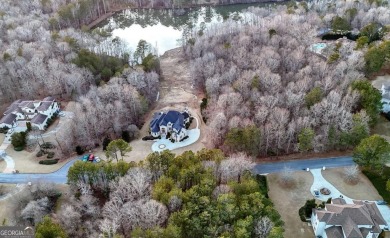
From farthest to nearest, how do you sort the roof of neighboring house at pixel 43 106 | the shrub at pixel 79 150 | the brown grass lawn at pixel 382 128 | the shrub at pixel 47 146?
the roof of neighboring house at pixel 43 106 < the brown grass lawn at pixel 382 128 < the shrub at pixel 47 146 < the shrub at pixel 79 150

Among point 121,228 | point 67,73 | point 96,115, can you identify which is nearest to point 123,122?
point 96,115

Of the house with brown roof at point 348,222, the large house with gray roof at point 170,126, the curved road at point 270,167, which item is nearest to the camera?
the house with brown roof at point 348,222

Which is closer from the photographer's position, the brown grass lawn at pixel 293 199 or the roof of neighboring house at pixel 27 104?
the brown grass lawn at pixel 293 199

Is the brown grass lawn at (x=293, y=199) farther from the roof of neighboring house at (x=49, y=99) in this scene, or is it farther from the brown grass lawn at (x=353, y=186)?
the roof of neighboring house at (x=49, y=99)

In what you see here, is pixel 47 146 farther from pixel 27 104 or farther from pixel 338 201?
pixel 338 201

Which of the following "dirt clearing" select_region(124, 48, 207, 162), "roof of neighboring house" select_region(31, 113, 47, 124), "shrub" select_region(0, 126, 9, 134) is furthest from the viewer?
"shrub" select_region(0, 126, 9, 134)

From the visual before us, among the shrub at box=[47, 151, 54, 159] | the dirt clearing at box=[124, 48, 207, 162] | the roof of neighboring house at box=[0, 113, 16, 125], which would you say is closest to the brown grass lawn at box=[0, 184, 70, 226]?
the shrub at box=[47, 151, 54, 159]

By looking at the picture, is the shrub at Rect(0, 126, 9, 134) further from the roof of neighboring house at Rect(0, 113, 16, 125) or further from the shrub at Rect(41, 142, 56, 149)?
the shrub at Rect(41, 142, 56, 149)
